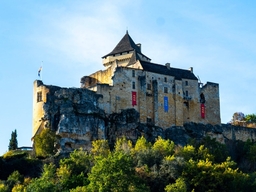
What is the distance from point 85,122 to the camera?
232ft

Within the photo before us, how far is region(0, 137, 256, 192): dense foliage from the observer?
185 ft

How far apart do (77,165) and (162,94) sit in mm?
16842

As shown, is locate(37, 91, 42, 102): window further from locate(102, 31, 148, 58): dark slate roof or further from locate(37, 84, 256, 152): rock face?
locate(102, 31, 148, 58): dark slate roof

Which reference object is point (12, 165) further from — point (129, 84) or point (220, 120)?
point (220, 120)

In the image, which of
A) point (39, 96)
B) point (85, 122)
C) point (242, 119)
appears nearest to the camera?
point (85, 122)

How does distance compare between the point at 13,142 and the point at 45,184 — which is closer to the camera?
the point at 45,184

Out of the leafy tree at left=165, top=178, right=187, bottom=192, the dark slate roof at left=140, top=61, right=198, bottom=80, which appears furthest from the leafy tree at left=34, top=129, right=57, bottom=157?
the leafy tree at left=165, top=178, right=187, bottom=192

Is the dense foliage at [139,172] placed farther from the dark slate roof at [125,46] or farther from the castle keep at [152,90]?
the dark slate roof at [125,46]

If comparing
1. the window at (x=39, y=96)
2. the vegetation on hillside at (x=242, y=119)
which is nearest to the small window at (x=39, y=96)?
the window at (x=39, y=96)

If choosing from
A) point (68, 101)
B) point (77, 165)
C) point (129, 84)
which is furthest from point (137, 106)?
point (77, 165)

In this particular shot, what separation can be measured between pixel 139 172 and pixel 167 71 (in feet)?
66.6

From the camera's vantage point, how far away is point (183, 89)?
77.9 m

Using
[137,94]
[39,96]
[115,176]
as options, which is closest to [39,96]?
[39,96]

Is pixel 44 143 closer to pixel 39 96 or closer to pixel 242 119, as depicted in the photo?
pixel 39 96
